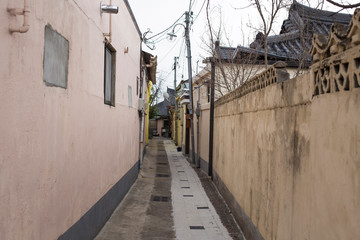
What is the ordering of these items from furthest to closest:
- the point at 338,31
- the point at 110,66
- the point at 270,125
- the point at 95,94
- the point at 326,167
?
the point at 110,66
the point at 95,94
the point at 270,125
the point at 326,167
the point at 338,31

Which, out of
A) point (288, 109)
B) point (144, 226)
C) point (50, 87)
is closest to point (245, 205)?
point (144, 226)

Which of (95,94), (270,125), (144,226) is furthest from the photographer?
(144,226)

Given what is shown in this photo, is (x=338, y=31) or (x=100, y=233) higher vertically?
(x=338, y=31)

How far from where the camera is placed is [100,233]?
255 inches

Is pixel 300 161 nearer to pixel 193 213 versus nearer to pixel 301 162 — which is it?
pixel 301 162

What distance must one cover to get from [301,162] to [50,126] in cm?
239

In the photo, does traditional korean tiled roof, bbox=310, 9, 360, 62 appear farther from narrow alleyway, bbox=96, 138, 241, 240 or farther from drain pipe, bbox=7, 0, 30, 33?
narrow alleyway, bbox=96, 138, 241, 240

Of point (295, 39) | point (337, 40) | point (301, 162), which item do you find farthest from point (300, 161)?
point (295, 39)

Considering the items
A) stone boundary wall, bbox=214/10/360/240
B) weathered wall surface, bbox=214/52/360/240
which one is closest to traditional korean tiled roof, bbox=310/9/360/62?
stone boundary wall, bbox=214/10/360/240

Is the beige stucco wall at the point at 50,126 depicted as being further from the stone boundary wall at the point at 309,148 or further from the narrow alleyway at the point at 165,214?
the stone boundary wall at the point at 309,148

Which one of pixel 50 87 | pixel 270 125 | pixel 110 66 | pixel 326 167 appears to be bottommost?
pixel 326 167

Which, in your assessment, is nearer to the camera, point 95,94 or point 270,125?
point 270,125

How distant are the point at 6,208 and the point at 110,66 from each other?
5284 millimetres

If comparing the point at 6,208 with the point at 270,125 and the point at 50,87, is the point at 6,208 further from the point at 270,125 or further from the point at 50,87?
the point at 270,125
